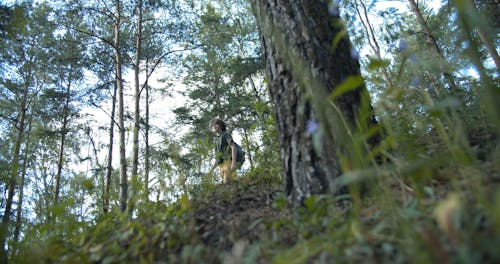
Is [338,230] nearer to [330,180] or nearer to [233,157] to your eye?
[330,180]

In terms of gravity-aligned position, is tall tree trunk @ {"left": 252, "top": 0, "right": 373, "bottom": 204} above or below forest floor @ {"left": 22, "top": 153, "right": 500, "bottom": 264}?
above

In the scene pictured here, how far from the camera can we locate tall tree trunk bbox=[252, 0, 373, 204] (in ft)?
4.83

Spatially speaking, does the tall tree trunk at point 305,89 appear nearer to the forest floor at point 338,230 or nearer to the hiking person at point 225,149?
the forest floor at point 338,230

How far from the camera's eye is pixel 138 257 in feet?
3.97

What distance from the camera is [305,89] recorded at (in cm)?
139

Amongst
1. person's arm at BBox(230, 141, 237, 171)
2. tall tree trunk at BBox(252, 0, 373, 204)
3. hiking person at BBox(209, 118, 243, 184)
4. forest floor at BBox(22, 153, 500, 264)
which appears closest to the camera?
forest floor at BBox(22, 153, 500, 264)

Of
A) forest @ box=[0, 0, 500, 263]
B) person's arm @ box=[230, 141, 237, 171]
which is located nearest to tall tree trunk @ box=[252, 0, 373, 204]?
forest @ box=[0, 0, 500, 263]

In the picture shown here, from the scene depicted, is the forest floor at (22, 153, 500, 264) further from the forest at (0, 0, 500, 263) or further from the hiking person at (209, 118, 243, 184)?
the hiking person at (209, 118, 243, 184)

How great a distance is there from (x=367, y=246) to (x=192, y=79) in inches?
704

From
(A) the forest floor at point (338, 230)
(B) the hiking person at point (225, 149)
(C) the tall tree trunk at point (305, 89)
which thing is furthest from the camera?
(B) the hiking person at point (225, 149)

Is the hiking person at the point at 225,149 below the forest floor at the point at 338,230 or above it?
above

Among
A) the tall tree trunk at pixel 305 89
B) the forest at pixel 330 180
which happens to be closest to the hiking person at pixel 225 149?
the forest at pixel 330 180

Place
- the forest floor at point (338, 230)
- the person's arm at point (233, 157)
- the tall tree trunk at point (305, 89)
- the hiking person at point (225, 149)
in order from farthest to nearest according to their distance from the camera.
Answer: the person's arm at point (233, 157), the hiking person at point (225, 149), the tall tree trunk at point (305, 89), the forest floor at point (338, 230)

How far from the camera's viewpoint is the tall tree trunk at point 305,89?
4.83 ft
